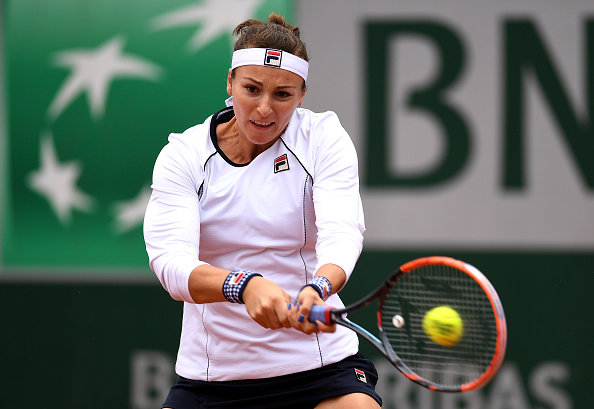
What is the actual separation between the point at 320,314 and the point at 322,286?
100 millimetres

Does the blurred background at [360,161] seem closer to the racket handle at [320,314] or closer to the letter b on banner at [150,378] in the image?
the letter b on banner at [150,378]

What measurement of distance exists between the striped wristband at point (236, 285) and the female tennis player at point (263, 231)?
0.14 metres

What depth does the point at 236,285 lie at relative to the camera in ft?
7.60

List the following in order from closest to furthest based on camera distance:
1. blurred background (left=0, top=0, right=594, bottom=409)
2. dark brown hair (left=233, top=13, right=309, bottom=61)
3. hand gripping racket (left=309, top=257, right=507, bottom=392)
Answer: hand gripping racket (left=309, top=257, right=507, bottom=392)
dark brown hair (left=233, top=13, right=309, bottom=61)
blurred background (left=0, top=0, right=594, bottom=409)

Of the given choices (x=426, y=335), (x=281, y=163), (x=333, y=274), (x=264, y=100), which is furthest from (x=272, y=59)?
(x=426, y=335)

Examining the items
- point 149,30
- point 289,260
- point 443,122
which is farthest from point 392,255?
point 289,260

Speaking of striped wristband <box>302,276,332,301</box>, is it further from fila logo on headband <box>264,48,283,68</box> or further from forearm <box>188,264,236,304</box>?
fila logo on headband <box>264,48,283,68</box>

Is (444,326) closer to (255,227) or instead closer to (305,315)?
(305,315)

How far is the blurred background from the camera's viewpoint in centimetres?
495

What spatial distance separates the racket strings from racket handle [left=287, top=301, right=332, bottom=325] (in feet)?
0.89

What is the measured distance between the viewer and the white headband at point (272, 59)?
8.39 feet

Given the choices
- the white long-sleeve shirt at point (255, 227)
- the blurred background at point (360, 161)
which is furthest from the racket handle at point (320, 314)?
the blurred background at point (360, 161)

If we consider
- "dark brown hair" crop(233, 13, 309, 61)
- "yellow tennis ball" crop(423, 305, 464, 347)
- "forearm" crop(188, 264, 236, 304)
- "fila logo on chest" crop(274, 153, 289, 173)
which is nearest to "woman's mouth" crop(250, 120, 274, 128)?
"fila logo on chest" crop(274, 153, 289, 173)

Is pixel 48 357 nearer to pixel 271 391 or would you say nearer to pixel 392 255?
pixel 392 255
